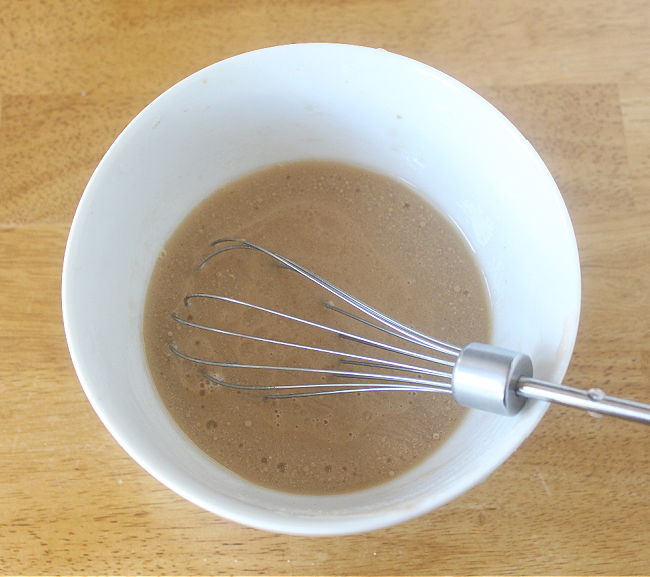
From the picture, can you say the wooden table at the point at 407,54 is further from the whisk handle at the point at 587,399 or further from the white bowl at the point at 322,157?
the whisk handle at the point at 587,399

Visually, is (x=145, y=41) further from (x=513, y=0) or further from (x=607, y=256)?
(x=607, y=256)

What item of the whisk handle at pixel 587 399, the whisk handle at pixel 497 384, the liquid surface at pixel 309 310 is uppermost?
the liquid surface at pixel 309 310

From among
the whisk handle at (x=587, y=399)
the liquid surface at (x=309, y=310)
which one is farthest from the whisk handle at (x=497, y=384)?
the liquid surface at (x=309, y=310)

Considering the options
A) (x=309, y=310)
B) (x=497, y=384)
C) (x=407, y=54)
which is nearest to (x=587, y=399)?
(x=497, y=384)

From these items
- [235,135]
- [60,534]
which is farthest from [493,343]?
[60,534]

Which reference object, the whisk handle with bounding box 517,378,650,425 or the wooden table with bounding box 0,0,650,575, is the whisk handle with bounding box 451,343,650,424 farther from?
the wooden table with bounding box 0,0,650,575

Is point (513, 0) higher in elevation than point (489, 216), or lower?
higher
